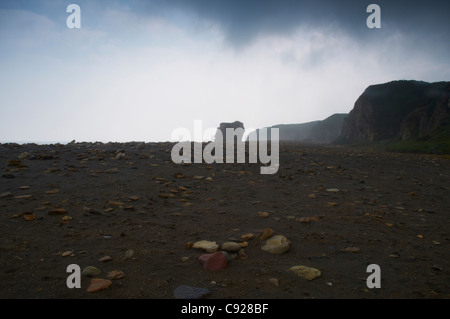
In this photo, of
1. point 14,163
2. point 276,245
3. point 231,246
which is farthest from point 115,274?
point 14,163

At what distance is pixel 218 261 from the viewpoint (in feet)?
10.3

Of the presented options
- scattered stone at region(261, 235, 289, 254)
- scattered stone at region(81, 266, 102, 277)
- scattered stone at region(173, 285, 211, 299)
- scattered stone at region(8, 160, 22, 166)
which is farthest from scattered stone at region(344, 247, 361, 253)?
scattered stone at region(8, 160, 22, 166)

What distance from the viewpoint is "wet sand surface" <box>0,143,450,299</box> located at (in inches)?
107

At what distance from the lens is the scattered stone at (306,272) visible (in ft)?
9.56

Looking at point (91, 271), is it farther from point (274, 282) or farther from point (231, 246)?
point (274, 282)

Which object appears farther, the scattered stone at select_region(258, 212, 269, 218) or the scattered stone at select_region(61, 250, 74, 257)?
the scattered stone at select_region(258, 212, 269, 218)

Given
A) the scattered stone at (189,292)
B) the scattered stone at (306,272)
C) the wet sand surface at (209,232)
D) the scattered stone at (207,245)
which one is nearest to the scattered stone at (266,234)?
the wet sand surface at (209,232)

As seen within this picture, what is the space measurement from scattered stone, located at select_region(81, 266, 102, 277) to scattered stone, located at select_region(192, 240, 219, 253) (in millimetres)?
1231

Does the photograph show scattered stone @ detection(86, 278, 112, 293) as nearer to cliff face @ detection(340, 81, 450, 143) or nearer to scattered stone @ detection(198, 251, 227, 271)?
scattered stone @ detection(198, 251, 227, 271)

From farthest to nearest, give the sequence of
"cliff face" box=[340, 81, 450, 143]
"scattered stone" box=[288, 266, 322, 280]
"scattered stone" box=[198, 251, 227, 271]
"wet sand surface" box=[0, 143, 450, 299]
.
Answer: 1. "cliff face" box=[340, 81, 450, 143]
2. "scattered stone" box=[198, 251, 227, 271]
3. "scattered stone" box=[288, 266, 322, 280]
4. "wet sand surface" box=[0, 143, 450, 299]

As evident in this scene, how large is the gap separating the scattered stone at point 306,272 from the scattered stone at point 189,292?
1.07 meters

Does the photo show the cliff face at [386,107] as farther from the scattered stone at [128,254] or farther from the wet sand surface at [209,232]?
the scattered stone at [128,254]

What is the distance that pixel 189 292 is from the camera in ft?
8.36
